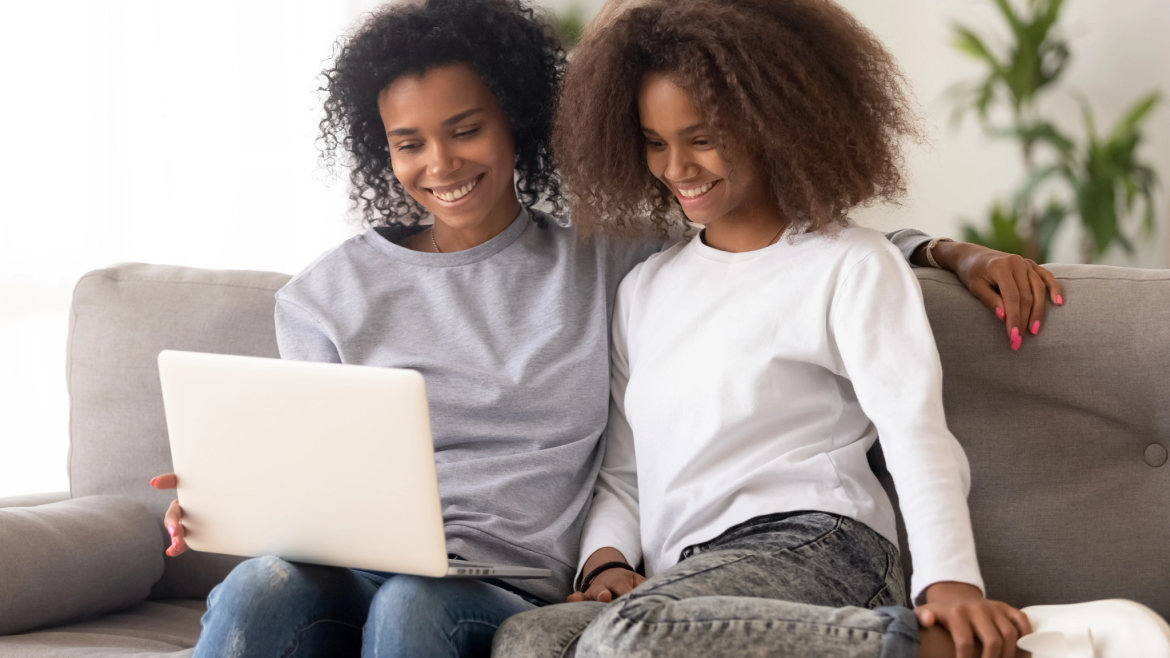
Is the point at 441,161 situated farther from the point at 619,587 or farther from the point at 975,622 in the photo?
the point at 975,622

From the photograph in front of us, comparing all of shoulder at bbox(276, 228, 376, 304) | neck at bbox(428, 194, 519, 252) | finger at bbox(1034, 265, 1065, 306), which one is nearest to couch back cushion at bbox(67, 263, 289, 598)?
shoulder at bbox(276, 228, 376, 304)

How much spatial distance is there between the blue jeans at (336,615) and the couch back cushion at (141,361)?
0.51 metres

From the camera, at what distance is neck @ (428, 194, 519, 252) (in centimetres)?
142

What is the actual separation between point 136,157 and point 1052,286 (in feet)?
6.68

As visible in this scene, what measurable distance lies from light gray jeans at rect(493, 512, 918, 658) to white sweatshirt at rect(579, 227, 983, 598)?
0.13 feet

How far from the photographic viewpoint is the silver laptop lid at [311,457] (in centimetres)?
87

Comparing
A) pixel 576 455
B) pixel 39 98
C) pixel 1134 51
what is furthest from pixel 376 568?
pixel 1134 51

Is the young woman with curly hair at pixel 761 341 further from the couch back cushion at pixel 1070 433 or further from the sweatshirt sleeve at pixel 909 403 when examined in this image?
the couch back cushion at pixel 1070 433

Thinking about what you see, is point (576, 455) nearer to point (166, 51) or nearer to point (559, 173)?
point (559, 173)

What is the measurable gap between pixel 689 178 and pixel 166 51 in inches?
66.8

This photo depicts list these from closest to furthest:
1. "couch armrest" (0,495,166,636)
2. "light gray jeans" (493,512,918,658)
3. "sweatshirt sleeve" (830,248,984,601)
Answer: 1. "light gray jeans" (493,512,918,658)
2. "sweatshirt sleeve" (830,248,984,601)
3. "couch armrest" (0,495,166,636)

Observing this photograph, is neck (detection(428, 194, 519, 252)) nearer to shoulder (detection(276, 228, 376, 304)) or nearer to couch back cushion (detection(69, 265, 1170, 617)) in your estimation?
shoulder (detection(276, 228, 376, 304))

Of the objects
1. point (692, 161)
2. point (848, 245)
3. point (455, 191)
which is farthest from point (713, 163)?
point (455, 191)

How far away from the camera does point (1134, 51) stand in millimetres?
3268
